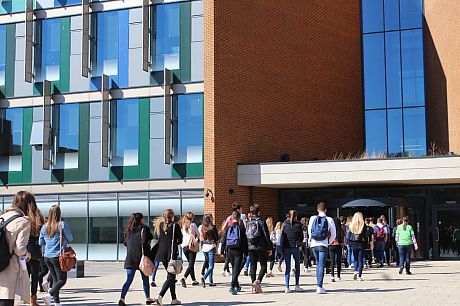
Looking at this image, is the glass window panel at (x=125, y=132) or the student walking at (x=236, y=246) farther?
the glass window panel at (x=125, y=132)

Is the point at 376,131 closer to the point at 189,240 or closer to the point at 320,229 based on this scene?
the point at 189,240

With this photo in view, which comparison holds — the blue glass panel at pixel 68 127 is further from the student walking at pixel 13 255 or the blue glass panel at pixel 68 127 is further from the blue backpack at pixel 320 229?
the student walking at pixel 13 255

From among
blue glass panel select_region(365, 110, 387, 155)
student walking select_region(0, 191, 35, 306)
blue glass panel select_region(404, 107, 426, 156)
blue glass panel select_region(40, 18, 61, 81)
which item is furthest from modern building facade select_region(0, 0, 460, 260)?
student walking select_region(0, 191, 35, 306)

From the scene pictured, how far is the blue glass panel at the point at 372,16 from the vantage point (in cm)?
3672

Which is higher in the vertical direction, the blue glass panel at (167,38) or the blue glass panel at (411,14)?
the blue glass panel at (411,14)

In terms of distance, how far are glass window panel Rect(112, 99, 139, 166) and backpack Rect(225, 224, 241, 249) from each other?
46.7ft

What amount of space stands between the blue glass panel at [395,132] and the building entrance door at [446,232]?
315 inches

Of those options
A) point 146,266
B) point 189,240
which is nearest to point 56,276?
point 146,266

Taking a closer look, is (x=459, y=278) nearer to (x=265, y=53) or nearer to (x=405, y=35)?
(x=265, y=53)

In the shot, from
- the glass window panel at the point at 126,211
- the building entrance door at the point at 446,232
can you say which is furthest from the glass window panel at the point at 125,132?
the building entrance door at the point at 446,232

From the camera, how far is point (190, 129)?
2831 cm

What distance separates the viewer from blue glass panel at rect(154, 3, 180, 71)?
2867cm

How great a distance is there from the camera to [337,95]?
35.1 meters

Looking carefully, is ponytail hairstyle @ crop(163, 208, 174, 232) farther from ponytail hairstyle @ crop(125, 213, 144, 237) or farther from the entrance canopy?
the entrance canopy
